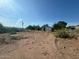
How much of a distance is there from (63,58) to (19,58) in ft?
8.31

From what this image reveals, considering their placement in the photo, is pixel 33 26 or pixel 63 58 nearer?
pixel 63 58

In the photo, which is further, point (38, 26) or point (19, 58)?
point (38, 26)

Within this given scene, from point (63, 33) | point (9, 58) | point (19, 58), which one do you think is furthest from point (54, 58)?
point (63, 33)

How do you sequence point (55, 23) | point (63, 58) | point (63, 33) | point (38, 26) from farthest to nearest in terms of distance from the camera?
point (38, 26)
point (55, 23)
point (63, 33)
point (63, 58)

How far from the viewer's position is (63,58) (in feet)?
21.0

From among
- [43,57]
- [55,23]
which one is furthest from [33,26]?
[43,57]

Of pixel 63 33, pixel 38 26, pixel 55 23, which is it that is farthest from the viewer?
pixel 38 26

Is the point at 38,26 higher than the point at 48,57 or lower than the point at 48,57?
higher

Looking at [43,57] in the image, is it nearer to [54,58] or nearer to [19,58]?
[54,58]

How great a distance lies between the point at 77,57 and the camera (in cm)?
652

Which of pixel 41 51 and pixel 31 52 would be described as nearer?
pixel 31 52

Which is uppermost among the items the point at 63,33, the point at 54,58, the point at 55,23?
the point at 55,23

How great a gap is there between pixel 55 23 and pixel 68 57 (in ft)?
161

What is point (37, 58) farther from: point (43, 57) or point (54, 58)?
point (54, 58)
